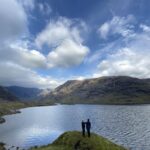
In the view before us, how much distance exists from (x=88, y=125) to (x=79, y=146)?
540cm

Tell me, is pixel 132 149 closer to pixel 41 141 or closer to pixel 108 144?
pixel 108 144

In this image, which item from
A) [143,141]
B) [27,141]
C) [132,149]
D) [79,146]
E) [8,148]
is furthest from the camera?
[27,141]

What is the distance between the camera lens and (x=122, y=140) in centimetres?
10075

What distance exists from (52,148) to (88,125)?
9.96 m

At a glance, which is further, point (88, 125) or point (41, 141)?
point (41, 141)

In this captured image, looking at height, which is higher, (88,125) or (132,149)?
(88,125)

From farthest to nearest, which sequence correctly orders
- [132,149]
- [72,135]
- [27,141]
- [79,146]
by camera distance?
1. [27,141]
2. [132,149]
3. [72,135]
4. [79,146]

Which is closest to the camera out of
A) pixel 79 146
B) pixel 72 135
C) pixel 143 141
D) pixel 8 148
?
pixel 79 146

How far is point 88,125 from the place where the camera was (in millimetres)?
58906

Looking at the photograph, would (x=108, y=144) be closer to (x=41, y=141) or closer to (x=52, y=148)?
(x=52, y=148)

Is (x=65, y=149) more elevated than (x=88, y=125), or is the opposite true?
(x=88, y=125)

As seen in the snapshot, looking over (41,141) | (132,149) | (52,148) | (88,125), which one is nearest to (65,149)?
(52,148)

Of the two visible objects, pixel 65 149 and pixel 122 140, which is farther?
pixel 122 140

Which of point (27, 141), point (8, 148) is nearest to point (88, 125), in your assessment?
point (8, 148)
